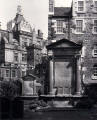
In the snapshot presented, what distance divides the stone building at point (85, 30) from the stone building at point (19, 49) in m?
21.3

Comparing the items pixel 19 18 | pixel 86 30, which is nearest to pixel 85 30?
pixel 86 30

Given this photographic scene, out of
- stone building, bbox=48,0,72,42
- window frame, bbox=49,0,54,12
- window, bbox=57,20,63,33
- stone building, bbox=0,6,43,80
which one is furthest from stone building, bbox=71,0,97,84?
stone building, bbox=0,6,43,80

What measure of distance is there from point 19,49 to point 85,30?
2581cm

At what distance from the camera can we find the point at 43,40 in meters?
68.1

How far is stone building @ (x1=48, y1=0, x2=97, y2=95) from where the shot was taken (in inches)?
1389

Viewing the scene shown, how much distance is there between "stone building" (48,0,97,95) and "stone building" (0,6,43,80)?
69.8ft

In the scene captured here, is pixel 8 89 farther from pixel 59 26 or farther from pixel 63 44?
pixel 59 26

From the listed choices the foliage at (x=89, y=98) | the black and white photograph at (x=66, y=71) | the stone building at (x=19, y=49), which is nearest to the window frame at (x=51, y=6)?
the black and white photograph at (x=66, y=71)

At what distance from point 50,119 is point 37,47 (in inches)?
1621

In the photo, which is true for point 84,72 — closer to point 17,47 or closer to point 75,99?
point 75,99

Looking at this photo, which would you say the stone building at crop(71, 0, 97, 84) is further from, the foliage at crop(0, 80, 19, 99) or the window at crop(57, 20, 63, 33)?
the foliage at crop(0, 80, 19, 99)

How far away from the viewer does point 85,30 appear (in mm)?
35750

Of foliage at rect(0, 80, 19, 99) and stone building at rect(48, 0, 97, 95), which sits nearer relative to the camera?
stone building at rect(48, 0, 97, 95)

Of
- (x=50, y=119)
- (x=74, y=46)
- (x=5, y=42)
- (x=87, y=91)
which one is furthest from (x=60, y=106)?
(x=5, y=42)
